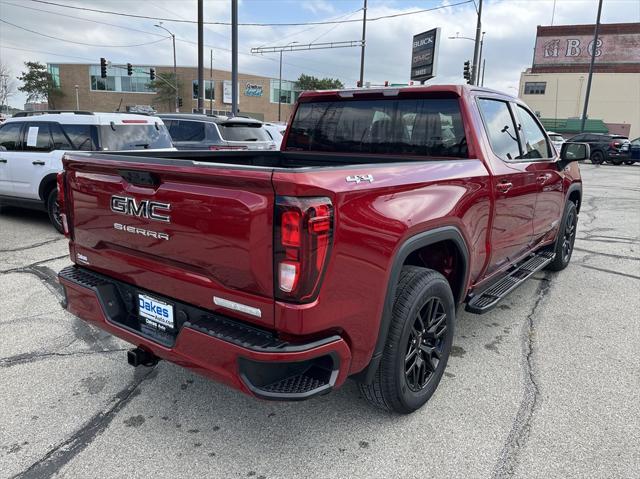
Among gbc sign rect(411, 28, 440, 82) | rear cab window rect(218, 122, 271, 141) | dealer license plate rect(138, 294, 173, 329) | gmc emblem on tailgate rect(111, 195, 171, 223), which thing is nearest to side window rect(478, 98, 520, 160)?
gmc emblem on tailgate rect(111, 195, 171, 223)

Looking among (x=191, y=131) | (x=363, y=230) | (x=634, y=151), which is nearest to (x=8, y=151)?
(x=191, y=131)

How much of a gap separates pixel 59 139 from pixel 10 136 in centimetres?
125

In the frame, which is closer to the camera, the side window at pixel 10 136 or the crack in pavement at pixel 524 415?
the crack in pavement at pixel 524 415

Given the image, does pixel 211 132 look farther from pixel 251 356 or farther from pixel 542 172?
pixel 251 356

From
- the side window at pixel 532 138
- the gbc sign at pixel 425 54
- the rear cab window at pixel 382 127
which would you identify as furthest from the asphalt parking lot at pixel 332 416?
the gbc sign at pixel 425 54

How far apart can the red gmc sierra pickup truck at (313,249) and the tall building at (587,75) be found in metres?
58.2

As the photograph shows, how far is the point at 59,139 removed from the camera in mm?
7492

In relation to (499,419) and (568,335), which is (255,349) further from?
(568,335)

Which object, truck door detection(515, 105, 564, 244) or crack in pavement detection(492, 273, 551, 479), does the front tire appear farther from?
truck door detection(515, 105, 564, 244)

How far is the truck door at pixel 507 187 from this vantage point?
3.66 metres

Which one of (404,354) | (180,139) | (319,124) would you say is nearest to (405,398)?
(404,354)

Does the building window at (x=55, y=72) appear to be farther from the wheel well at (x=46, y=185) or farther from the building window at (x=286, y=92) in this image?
the wheel well at (x=46, y=185)

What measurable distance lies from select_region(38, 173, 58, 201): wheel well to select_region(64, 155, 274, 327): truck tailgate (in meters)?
5.15

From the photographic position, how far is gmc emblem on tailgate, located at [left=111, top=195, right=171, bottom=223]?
245cm
